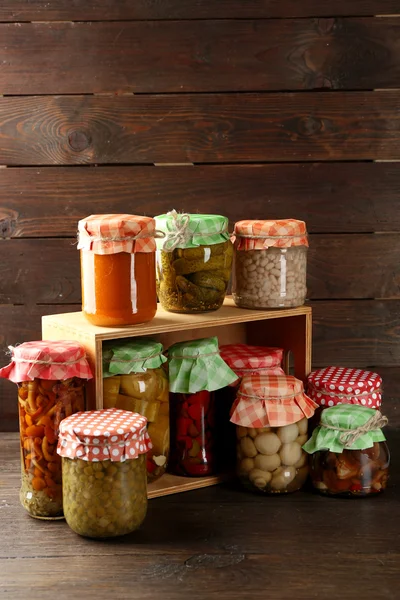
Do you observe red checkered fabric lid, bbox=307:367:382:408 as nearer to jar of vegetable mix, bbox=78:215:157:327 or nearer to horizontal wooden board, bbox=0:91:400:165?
jar of vegetable mix, bbox=78:215:157:327

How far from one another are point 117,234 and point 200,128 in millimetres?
558

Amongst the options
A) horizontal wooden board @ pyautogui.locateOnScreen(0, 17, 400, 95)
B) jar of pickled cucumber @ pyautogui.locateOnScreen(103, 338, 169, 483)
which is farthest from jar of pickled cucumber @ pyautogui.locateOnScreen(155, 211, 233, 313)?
horizontal wooden board @ pyautogui.locateOnScreen(0, 17, 400, 95)

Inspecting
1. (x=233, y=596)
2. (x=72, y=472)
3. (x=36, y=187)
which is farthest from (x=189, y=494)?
(x=36, y=187)

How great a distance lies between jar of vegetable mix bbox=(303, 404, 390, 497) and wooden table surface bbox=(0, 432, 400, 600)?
0.08ft

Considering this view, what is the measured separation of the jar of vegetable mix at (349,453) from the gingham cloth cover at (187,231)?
0.37 metres

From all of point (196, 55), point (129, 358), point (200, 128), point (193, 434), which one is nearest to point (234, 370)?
point (193, 434)

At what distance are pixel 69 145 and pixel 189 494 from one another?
0.81m

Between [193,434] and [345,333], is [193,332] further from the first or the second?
[345,333]

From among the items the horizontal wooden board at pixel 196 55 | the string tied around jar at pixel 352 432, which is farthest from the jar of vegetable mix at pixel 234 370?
the horizontal wooden board at pixel 196 55

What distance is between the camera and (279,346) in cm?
171

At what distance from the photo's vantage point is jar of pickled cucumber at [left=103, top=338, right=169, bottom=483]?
142 centimetres

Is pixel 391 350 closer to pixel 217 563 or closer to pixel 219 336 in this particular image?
pixel 219 336

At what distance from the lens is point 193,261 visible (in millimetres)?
1483

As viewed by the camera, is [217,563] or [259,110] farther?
[259,110]
